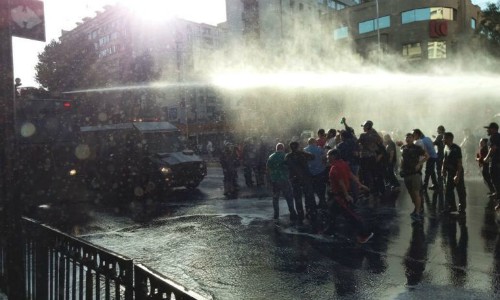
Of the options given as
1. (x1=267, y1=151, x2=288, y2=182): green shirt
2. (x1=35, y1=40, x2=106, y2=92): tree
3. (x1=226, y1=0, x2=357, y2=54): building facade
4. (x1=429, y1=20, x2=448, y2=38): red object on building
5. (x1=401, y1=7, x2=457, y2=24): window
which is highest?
(x1=226, y1=0, x2=357, y2=54): building facade

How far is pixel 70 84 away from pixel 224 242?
1230 inches

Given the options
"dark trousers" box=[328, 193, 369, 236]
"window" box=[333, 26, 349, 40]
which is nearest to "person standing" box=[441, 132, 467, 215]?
"dark trousers" box=[328, 193, 369, 236]

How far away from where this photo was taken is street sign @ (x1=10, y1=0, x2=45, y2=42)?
3.71 metres

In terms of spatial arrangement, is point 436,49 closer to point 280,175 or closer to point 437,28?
point 437,28

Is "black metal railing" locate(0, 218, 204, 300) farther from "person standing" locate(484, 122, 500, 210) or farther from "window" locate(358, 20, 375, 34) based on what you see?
"window" locate(358, 20, 375, 34)

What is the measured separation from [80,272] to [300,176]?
5.60 meters

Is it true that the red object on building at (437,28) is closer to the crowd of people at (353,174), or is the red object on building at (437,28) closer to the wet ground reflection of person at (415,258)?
the crowd of people at (353,174)

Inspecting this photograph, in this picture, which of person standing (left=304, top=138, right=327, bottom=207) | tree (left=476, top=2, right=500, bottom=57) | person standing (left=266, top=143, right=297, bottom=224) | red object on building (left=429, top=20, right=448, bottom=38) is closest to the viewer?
person standing (left=266, top=143, right=297, bottom=224)

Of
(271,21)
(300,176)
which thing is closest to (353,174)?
(300,176)

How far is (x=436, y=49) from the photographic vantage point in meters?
37.6

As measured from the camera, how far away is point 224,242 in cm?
709

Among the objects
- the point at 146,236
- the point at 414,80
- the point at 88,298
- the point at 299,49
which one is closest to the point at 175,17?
the point at 299,49

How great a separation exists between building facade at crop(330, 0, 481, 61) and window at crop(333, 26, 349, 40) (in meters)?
1.21

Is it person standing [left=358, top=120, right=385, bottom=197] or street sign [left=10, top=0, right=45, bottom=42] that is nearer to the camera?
street sign [left=10, top=0, right=45, bottom=42]
